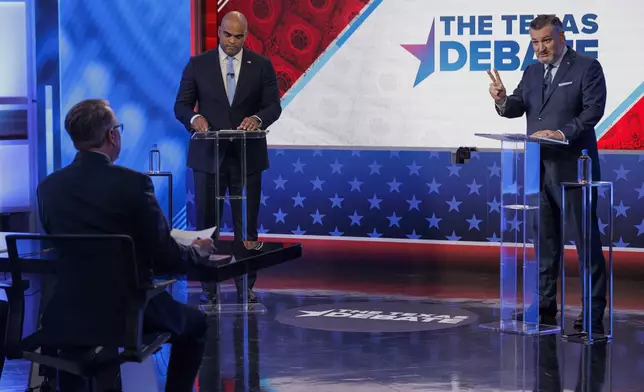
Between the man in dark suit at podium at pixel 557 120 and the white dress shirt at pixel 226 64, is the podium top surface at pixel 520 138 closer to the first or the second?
the man in dark suit at podium at pixel 557 120

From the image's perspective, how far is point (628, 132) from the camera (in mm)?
8180

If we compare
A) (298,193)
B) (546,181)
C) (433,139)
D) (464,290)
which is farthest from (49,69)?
(546,181)

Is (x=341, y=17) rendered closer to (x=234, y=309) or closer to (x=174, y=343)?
(x=234, y=309)

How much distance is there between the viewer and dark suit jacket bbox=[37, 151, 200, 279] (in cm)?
355

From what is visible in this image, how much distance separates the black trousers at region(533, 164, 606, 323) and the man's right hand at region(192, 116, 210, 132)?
196cm

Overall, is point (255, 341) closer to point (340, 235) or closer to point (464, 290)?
point (464, 290)

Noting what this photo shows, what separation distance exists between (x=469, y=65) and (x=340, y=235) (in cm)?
170

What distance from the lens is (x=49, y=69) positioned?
869 cm

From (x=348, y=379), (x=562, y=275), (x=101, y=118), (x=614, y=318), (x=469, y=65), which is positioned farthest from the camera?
(x=469, y=65)

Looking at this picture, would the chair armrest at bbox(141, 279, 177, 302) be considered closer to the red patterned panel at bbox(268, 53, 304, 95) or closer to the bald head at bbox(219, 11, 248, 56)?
the bald head at bbox(219, 11, 248, 56)

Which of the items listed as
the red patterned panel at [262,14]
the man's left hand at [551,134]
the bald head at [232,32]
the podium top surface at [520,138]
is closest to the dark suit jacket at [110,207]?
the podium top surface at [520,138]

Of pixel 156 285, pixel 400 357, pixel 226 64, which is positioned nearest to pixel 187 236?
pixel 156 285

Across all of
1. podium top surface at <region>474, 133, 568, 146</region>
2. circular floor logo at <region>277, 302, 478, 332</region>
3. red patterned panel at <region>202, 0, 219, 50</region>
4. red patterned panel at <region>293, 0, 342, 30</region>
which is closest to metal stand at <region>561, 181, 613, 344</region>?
podium top surface at <region>474, 133, 568, 146</region>

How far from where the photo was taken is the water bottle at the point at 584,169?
224 inches
